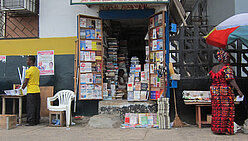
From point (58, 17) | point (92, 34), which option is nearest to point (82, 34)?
point (92, 34)

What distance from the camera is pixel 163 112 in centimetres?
663

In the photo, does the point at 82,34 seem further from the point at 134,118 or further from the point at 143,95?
the point at 134,118

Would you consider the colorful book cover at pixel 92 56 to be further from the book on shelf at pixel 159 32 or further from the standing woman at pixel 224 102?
the standing woman at pixel 224 102

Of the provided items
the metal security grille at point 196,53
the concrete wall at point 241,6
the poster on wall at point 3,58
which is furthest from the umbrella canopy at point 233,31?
the poster on wall at point 3,58

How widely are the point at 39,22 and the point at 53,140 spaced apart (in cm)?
410

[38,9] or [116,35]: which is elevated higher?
[38,9]

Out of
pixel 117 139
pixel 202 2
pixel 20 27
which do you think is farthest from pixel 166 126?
pixel 202 2

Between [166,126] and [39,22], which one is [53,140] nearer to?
[166,126]

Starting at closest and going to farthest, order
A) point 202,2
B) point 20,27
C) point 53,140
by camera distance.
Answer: point 53,140, point 20,27, point 202,2

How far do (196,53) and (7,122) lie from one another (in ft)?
17.1

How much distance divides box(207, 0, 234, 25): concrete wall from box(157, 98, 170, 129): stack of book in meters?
5.52

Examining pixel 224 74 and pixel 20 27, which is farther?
pixel 20 27

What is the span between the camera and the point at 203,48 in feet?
23.7

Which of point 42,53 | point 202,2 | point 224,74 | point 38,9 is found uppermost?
point 202,2
